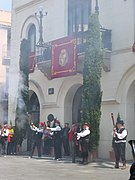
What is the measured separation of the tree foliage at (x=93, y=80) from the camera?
1439 cm

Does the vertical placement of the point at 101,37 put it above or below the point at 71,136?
above

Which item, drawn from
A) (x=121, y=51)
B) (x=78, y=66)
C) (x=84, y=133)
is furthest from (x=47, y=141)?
(x=121, y=51)

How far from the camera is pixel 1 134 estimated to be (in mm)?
17734

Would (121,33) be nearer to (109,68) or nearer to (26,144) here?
(109,68)

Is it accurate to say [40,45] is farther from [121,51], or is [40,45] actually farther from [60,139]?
[60,139]

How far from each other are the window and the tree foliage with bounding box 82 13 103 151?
2502mm

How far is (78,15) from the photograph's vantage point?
1786 centimetres

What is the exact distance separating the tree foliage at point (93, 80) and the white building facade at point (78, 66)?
1.02 metres

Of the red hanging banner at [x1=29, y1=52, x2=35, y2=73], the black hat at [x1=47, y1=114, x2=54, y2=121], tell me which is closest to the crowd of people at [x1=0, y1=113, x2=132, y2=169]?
the black hat at [x1=47, y1=114, x2=54, y2=121]

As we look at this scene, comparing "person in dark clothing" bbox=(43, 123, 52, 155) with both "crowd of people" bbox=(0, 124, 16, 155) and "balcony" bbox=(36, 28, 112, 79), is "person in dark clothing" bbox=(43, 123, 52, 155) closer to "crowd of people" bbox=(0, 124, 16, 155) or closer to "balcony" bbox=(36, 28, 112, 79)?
"crowd of people" bbox=(0, 124, 16, 155)

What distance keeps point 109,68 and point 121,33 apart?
1.43 metres

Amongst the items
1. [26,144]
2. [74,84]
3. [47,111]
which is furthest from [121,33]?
[26,144]

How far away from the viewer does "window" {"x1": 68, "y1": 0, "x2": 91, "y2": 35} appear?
1734 cm

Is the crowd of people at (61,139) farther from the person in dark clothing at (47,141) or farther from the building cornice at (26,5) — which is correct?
the building cornice at (26,5)
